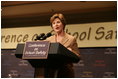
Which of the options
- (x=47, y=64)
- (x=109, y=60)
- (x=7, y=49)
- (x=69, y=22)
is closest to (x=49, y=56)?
(x=47, y=64)

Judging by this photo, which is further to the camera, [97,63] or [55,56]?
[97,63]

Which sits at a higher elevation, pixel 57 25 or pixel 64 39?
pixel 57 25

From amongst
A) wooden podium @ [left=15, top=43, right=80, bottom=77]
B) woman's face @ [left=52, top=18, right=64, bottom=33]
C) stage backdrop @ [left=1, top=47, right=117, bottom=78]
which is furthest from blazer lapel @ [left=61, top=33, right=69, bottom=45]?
stage backdrop @ [left=1, top=47, right=117, bottom=78]

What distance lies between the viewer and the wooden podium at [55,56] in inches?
77.1

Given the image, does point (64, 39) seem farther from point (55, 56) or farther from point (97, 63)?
point (97, 63)

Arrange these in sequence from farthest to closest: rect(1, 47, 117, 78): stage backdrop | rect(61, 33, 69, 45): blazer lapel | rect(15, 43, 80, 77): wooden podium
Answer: rect(1, 47, 117, 78): stage backdrop, rect(61, 33, 69, 45): blazer lapel, rect(15, 43, 80, 77): wooden podium

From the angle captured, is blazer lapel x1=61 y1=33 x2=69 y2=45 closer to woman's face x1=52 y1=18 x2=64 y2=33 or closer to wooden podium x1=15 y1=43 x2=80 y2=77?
woman's face x1=52 y1=18 x2=64 y2=33

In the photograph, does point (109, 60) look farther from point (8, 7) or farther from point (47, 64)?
point (47, 64)

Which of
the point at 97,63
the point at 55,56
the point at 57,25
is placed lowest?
the point at 97,63

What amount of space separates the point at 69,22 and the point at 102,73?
1235 mm

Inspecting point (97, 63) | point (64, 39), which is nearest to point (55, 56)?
point (64, 39)

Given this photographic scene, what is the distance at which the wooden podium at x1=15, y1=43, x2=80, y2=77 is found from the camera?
1.96m

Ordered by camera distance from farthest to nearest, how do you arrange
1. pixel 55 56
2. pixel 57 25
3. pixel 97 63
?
pixel 97 63, pixel 57 25, pixel 55 56

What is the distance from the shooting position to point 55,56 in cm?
196
